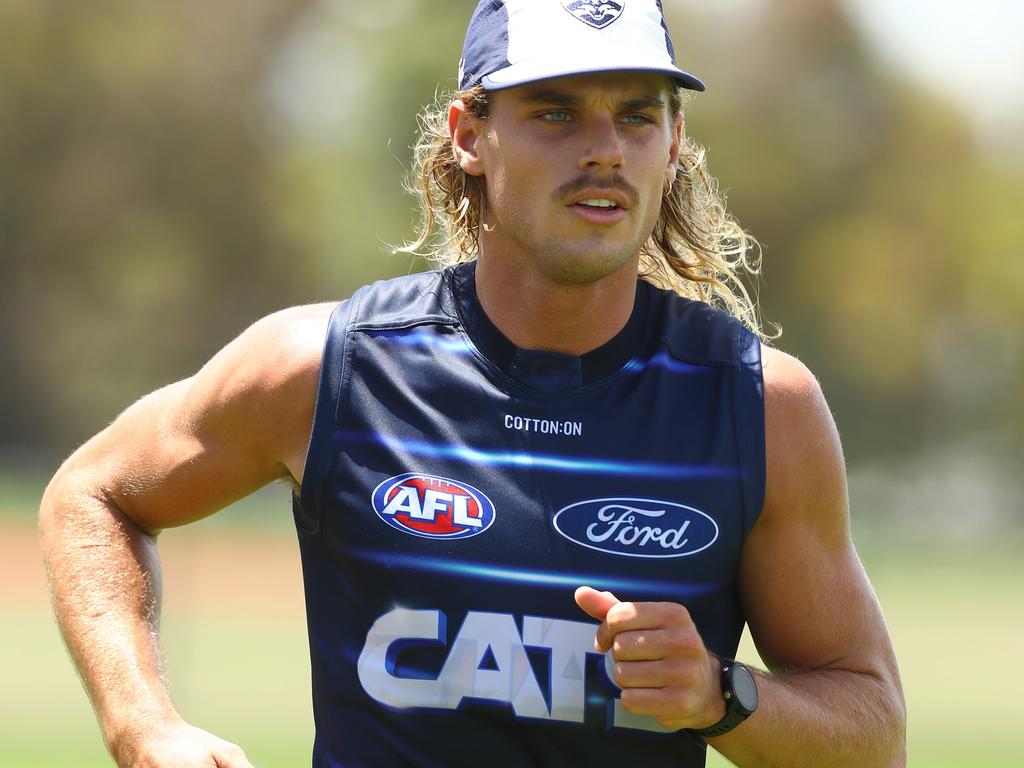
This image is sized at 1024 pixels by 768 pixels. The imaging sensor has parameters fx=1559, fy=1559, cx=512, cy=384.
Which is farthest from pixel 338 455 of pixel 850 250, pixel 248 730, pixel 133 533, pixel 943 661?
pixel 850 250

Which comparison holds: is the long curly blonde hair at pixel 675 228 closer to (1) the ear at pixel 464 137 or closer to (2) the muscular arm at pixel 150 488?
(1) the ear at pixel 464 137

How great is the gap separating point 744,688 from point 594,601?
0.43 metres

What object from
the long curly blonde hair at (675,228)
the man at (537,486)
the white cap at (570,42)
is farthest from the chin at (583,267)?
the long curly blonde hair at (675,228)

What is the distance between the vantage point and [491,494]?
3668 millimetres

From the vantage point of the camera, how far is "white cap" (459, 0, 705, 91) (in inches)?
145

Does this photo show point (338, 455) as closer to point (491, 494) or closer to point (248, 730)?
point (491, 494)

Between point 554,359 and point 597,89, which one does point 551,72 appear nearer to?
point 597,89

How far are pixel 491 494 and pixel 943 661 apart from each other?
1797 cm

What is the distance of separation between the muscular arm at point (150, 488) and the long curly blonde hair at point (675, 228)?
2.27ft

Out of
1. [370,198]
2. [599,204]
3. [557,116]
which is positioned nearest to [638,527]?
[599,204]

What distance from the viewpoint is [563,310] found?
12.8 feet

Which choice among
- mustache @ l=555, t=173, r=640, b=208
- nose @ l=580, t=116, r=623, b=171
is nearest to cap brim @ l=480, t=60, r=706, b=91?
nose @ l=580, t=116, r=623, b=171

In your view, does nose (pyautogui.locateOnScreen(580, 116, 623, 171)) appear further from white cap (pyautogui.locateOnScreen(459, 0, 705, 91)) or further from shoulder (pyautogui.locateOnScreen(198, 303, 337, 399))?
shoulder (pyautogui.locateOnScreen(198, 303, 337, 399))

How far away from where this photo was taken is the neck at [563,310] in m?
3.85
